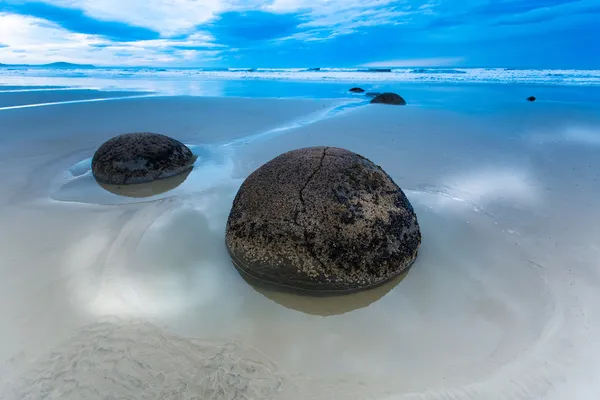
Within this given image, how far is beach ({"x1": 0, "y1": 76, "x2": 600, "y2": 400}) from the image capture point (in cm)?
240

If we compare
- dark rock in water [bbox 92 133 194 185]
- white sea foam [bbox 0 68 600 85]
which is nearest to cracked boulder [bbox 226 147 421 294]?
dark rock in water [bbox 92 133 194 185]

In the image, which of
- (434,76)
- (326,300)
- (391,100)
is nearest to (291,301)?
(326,300)

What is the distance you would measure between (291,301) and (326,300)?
30cm

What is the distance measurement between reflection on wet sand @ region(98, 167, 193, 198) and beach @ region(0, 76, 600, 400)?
14 centimetres

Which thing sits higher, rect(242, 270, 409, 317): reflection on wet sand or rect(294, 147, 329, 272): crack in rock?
rect(294, 147, 329, 272): crack in rock

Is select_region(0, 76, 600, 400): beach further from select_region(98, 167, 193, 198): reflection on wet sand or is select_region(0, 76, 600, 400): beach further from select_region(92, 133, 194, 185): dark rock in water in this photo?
select_region(92, 133, 194, 185): dark rock in water

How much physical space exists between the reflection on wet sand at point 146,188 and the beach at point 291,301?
137mm

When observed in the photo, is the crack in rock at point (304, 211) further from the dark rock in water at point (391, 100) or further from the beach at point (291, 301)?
the dark rock in water at point (391, 100)

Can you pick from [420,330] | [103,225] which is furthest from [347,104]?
[420,330]

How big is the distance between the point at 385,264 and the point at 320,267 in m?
0.60

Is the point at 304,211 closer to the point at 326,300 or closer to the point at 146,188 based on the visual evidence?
the point at 326,300

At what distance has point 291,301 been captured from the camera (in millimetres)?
3100

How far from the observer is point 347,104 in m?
14.4

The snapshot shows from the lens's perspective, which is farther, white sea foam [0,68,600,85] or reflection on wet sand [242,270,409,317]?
white sea foam [0,68,600,85]
